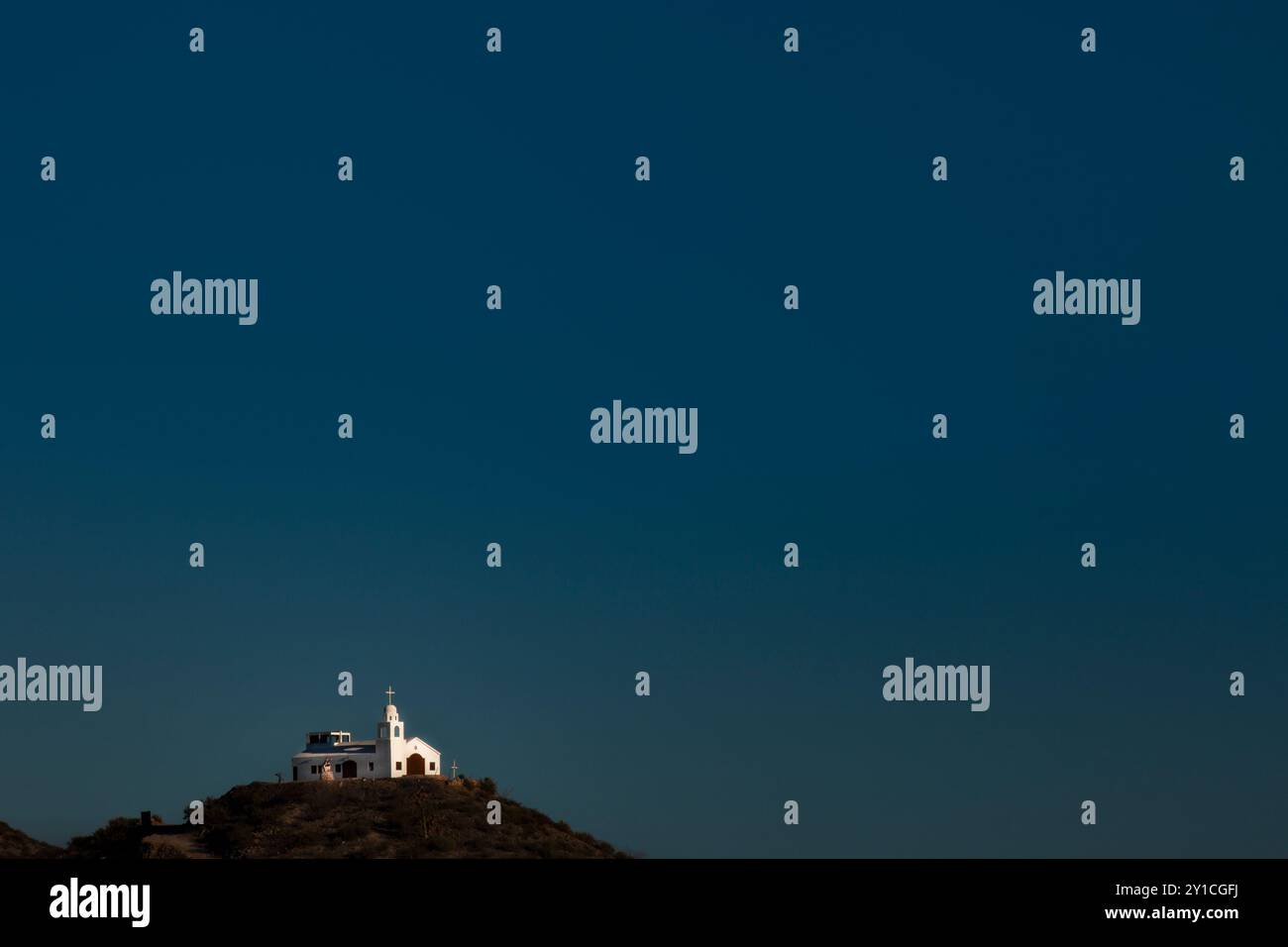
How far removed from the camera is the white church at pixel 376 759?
136875mm

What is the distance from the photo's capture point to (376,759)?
137125 mm

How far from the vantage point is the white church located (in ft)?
449

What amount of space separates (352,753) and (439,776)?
590cm

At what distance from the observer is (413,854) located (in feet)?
404
